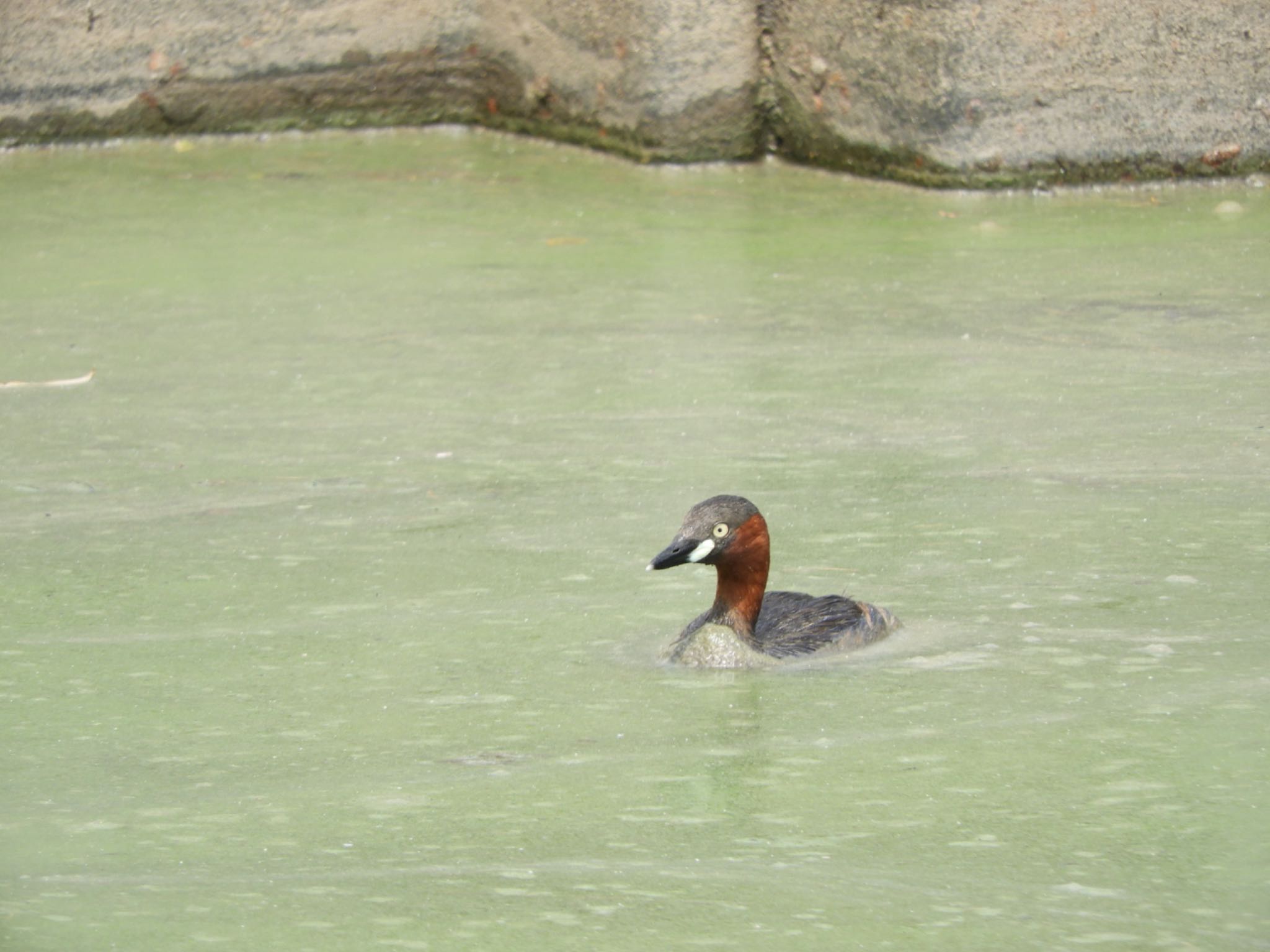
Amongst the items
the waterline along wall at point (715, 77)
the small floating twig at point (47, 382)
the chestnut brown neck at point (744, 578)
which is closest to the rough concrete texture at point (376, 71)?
the waterline along wall at point (715, 77)

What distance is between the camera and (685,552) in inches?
149

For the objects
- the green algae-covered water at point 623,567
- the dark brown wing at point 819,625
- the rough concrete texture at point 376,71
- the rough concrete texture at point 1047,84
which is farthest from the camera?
the rough concrete texture at point 376,71

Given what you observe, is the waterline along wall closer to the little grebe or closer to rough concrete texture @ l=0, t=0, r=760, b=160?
rough concrete texture @ l=0, t=0, r=760, b=160

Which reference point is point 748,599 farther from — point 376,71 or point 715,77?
point 376,71

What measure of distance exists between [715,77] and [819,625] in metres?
4.30

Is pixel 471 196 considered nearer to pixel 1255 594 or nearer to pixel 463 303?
pixel 463 303

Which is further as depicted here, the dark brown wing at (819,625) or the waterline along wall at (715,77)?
the waterline along wall at (715,77)

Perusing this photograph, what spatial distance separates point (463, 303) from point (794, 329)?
1.00 metres

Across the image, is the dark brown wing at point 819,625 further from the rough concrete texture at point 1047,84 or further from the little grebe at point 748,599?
the rough concrete texture at point 1047,84

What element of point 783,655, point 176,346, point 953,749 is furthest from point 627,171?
point 953,749

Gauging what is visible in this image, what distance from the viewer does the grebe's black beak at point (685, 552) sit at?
3.78 metres

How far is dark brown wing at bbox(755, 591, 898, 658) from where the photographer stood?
3.76 metres

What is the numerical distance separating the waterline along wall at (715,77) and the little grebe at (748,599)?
12.1ft

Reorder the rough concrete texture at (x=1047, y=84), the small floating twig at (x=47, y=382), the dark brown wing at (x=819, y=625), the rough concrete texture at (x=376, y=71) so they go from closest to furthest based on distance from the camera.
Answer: the dark brown wing at (x=819, y=625) < the small floating twig at (x=47, y=382) < the rough concrete texture at (x=1047, y=84) < the rough concrete texture at (x=376, y=71)
